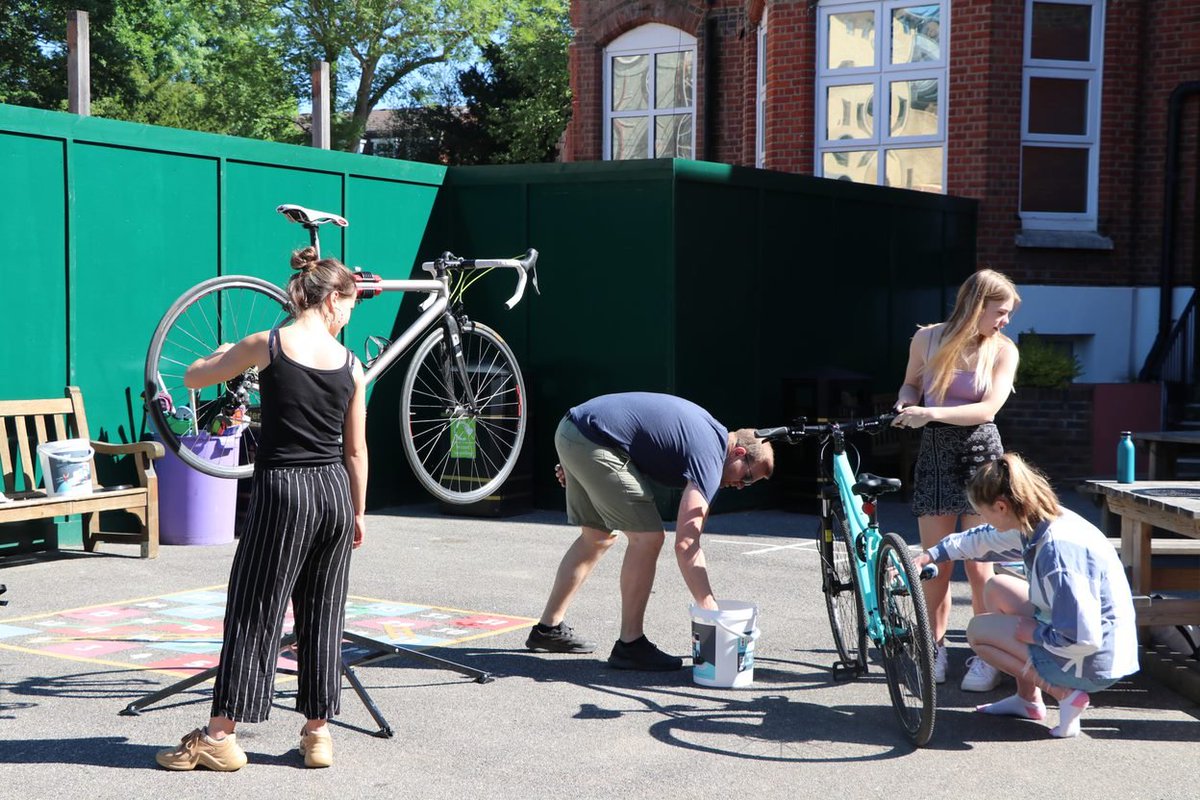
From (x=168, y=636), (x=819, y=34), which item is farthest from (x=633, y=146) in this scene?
(x=168, y=636)

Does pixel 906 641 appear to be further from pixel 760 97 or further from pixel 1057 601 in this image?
pixel 760 97

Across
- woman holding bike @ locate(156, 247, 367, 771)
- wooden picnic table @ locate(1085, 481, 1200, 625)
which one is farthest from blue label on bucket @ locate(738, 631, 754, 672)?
woman holding bike @ locate(156, 247, 367, 771)

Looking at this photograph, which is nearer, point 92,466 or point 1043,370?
point 92,466

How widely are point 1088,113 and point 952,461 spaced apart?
12.1m

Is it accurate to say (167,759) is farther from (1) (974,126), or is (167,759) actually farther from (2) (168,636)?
(1) (974,126)

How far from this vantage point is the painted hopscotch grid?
7043 millimetres

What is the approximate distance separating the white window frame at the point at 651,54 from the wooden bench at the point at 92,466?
498 inches

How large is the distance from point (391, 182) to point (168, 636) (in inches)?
246

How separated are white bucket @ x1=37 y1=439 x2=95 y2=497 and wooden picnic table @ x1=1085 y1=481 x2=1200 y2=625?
21.1 feet

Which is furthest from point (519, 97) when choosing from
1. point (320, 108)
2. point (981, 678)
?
point (981, 678)

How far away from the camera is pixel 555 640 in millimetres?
7184

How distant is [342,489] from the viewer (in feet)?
17.4

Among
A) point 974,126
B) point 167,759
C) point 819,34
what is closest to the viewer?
point 167,759

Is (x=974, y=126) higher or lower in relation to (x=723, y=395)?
higher
